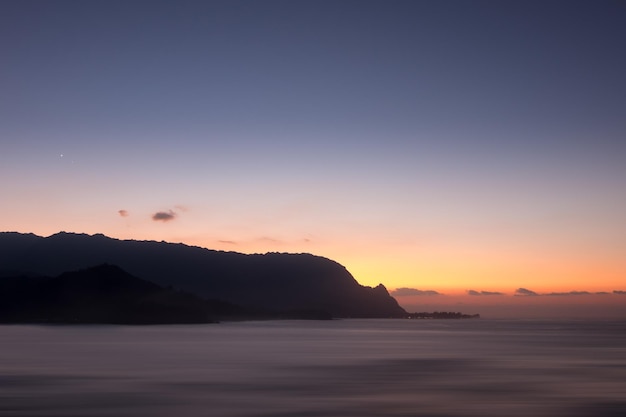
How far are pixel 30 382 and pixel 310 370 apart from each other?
18.7 metres

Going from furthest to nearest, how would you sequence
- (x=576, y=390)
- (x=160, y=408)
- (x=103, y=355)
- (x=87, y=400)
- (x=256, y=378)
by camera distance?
(x=103, y=355), (x=256, y=378), (x=576, y=390), (x=87, y=400), (x=160, y=408)

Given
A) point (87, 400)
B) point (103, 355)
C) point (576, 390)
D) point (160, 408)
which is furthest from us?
point (103, 355)

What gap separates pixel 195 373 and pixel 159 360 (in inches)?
475

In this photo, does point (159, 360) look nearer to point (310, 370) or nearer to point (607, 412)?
point (310, 370)

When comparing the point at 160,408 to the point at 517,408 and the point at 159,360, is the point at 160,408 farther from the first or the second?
the point at 159,360

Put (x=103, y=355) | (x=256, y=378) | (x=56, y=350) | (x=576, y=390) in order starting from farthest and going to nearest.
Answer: (x=56, y=350) < (x=103, y=355) < (x=256, y=378) < (x=576, y=390)

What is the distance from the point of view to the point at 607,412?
3177 cm

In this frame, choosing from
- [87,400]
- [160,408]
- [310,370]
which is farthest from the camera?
[310,370]

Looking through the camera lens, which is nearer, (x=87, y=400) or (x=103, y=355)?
(x=87, y=400)

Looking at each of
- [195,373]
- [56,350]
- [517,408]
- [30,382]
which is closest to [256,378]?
[195,373]

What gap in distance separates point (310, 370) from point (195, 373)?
28.0 ft

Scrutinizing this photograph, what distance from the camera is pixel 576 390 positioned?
128ft

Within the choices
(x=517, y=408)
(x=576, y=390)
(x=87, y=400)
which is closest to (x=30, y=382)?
(x=87, y=400)

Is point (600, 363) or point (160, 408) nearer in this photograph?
point (160, 408)
